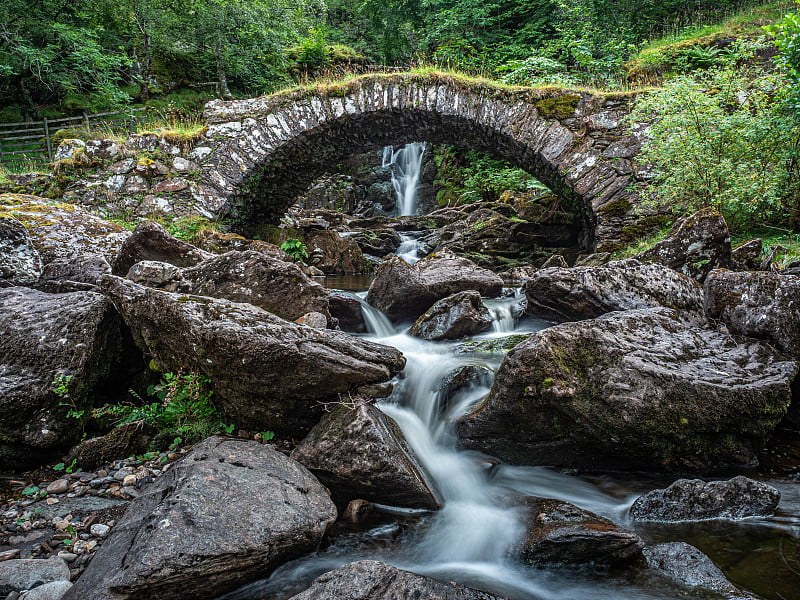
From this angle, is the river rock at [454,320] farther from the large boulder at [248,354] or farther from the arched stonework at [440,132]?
the arched stonework at [440,132]

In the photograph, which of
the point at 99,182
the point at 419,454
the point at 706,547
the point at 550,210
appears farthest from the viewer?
the point at 550,210

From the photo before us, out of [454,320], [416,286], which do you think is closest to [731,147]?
[454,320]

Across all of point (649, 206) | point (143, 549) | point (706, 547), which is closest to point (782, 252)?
point (649, 206)

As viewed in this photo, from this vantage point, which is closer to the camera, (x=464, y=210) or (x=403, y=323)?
(x=403, y=323)

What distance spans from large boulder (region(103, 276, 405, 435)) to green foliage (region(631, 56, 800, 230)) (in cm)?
541

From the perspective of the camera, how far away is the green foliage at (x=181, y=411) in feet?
10.1

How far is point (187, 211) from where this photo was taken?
8.94 metres

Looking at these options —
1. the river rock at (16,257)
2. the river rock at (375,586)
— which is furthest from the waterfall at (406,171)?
the river rock at (375,586)

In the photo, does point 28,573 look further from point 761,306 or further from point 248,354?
point 761,306

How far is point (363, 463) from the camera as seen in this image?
8.55 ft

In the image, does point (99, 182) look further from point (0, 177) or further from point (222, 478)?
point (222, 478)

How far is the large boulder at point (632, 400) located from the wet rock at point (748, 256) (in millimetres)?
2229

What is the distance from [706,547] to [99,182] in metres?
10.6

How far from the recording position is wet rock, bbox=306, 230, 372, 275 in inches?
468
